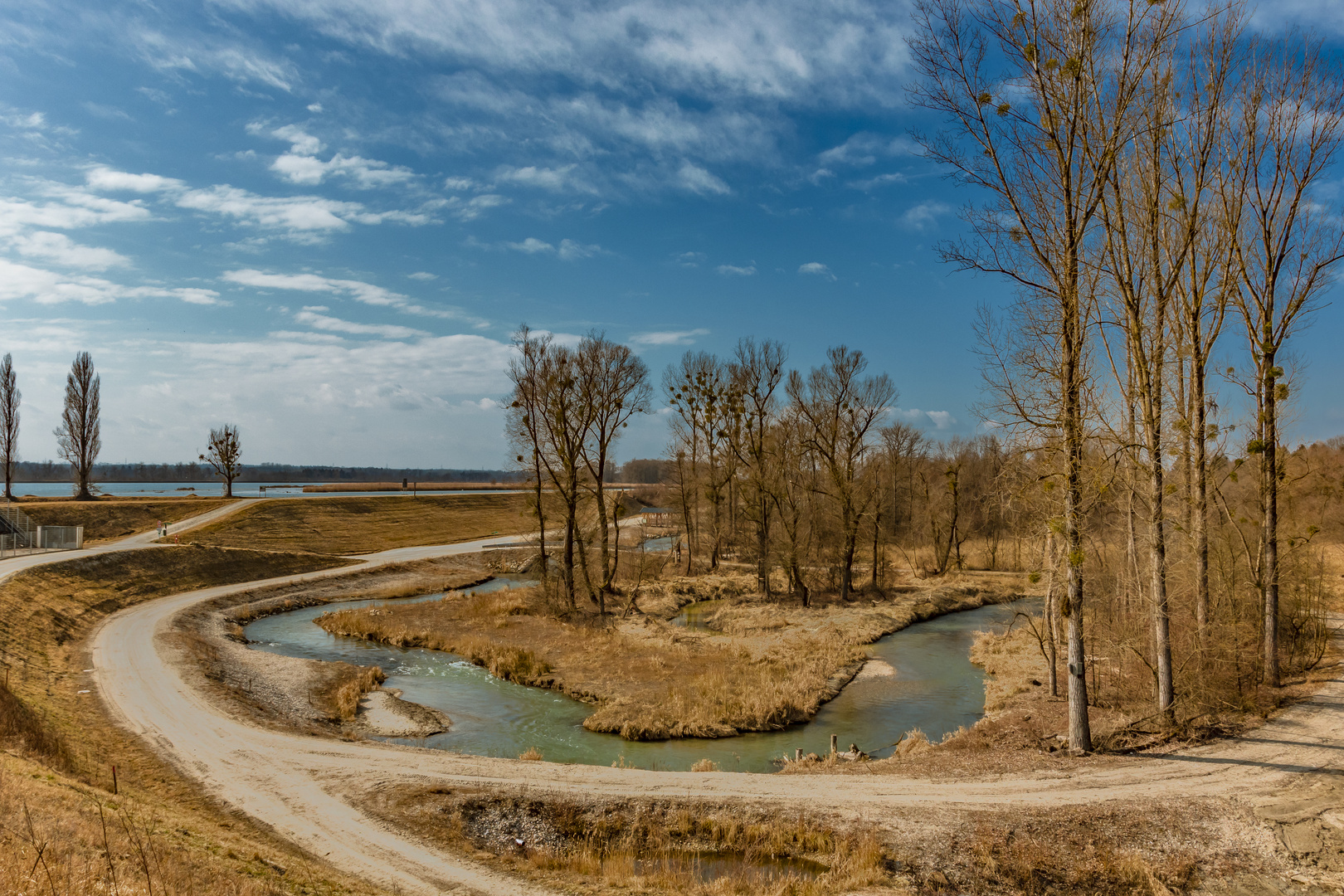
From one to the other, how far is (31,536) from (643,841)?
43.8m

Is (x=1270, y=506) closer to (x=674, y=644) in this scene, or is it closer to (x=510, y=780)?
(x=510, y=780)

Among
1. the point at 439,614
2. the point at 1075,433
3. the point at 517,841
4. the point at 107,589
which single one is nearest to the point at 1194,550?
the point at 1075,433

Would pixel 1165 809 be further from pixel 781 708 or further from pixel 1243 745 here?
pixel 781 708

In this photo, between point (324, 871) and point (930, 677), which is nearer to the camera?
point (324, 871)

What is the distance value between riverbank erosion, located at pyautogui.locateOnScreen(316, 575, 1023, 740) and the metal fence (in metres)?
17.5

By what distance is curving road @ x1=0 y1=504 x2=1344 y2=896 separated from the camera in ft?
38.3

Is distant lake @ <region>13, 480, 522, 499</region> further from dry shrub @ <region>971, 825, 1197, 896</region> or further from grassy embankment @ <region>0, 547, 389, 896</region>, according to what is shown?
dry shrub @ <region>971, 825, 1197, 896</region>

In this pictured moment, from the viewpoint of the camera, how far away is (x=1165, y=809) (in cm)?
1166

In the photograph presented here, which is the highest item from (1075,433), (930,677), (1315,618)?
(1075,433)

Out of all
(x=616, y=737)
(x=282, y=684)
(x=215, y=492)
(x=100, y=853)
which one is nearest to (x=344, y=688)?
(x=282, y=684)

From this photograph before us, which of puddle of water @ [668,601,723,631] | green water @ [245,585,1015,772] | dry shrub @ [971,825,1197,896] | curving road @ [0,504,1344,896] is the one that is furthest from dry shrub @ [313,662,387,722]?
dry shrub @ [971,825,1197,896]

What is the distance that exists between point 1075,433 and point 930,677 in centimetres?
1486

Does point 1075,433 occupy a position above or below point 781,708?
above

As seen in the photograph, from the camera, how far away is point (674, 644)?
2914 cm
